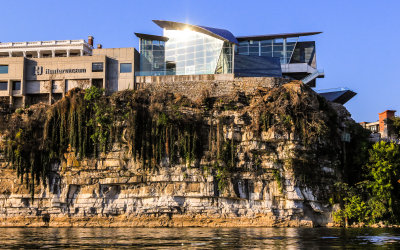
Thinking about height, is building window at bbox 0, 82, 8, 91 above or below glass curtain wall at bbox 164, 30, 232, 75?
below

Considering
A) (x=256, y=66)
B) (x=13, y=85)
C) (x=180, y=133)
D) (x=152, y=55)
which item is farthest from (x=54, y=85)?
(x=256, y=66)

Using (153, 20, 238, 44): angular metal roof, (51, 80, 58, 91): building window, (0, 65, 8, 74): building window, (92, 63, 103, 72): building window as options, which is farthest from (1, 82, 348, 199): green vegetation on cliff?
(153, 20, 238, 44): angular metal roof

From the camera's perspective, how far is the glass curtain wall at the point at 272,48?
60844 mm

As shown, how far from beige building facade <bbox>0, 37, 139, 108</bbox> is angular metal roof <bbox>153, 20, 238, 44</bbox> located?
4553 millimetres

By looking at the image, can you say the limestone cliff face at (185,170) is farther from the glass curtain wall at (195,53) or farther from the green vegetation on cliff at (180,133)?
the glass curtain wall at (195,53)

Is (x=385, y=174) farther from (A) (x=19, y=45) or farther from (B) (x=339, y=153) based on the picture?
(A) (x=19, y=45)

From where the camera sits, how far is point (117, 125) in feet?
148

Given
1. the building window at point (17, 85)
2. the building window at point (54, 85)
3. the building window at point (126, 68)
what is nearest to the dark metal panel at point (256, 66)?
the building window at point (126, 68)

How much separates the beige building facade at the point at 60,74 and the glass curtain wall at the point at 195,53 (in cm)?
377

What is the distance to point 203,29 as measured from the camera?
55.0 meters

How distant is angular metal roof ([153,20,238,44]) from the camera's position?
54719mm

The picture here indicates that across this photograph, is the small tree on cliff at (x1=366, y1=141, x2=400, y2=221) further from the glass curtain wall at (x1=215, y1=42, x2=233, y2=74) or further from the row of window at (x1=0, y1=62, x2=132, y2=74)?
the row of window at (x1=0, y1=62, x2=132, y2=74)

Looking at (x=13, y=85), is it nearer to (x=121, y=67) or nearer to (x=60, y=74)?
(x=60, y=74)

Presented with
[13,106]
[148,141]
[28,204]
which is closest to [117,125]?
[148,141]
